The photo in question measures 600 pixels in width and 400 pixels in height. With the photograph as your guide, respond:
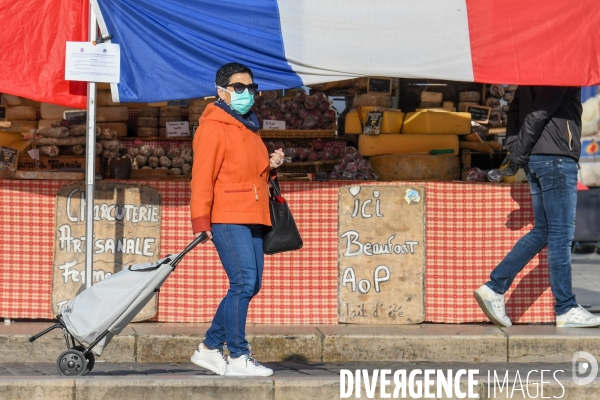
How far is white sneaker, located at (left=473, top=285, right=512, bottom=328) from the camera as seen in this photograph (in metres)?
7.88

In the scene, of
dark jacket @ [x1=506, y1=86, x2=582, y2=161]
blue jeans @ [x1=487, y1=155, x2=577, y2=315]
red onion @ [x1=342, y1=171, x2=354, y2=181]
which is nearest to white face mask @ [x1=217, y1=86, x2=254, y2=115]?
dark jacket @ [x1=506, y1=86, x2=582, y2=161]

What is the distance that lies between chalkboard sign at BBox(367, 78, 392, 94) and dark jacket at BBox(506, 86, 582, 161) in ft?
7.72

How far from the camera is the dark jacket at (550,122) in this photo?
764 centimetres

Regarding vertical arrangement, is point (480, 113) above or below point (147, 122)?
above

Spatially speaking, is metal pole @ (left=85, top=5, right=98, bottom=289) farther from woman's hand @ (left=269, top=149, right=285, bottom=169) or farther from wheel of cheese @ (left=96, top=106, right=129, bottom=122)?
wheel of cheese @ (left=96, top=106, right=129, bottom=122)

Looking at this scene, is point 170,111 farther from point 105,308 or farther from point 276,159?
point 105,308

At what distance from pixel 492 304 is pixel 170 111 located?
4.02 m

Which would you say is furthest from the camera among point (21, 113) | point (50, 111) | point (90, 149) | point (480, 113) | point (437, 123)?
point (21, 113)

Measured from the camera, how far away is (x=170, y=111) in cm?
1045

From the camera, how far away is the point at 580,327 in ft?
26.0

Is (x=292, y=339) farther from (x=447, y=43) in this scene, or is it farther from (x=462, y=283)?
(x=447, y=43)

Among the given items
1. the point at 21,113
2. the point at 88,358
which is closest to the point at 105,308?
the point at 88,358

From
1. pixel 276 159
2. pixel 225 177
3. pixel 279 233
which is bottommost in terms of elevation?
pixel 279 233

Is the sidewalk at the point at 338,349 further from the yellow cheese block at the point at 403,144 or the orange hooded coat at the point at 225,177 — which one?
the yellow cheese block at the point at 403,144
